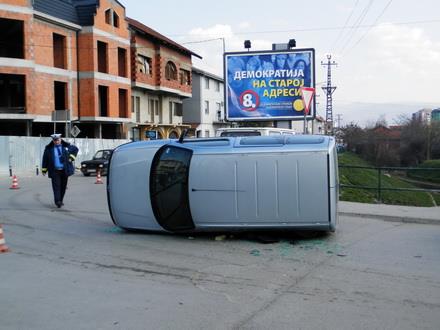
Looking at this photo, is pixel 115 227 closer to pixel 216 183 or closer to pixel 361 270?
pixel 216 183

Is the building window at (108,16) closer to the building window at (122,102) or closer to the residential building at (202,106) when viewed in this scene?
the building window at (122,102)

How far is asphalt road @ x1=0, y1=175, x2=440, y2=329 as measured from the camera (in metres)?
5.05

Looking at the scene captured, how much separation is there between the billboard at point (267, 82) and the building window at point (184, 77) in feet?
122

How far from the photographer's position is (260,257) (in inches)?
302

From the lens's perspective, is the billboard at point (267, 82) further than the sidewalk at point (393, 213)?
Yes

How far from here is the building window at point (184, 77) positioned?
193ft

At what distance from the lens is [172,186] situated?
8.85 metres

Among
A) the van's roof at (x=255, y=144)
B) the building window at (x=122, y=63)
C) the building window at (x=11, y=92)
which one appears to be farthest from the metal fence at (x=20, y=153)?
the van's roof at (x=255, y=144)

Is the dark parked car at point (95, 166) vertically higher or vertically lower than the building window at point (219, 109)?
lower

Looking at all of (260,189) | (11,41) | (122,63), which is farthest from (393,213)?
(122,63)

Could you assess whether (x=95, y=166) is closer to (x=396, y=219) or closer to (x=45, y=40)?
(x=45, y=40)

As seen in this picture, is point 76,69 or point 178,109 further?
point 178,109

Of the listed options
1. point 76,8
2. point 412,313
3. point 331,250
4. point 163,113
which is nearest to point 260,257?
point 331,250

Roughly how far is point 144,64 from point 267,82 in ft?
105
